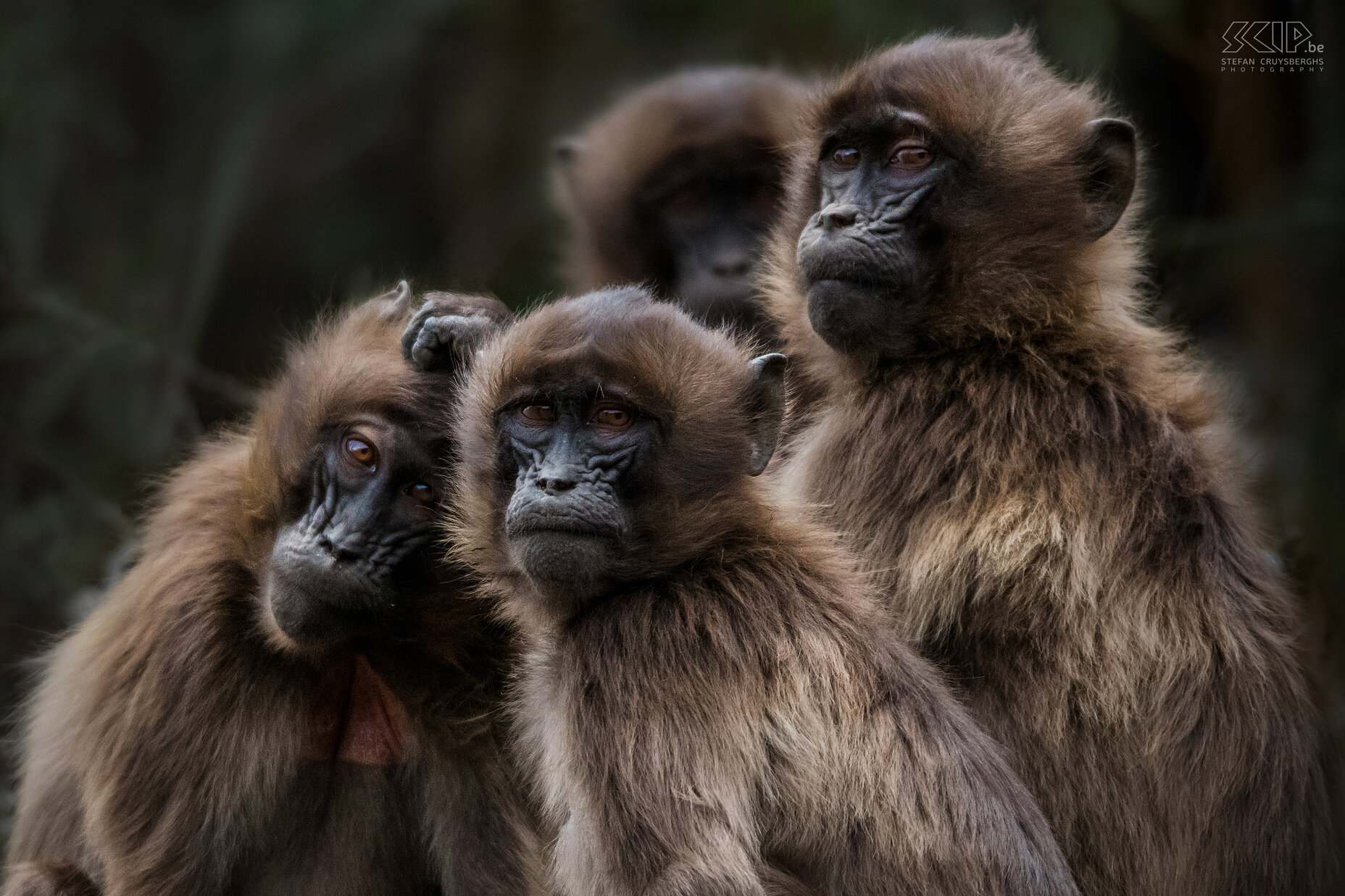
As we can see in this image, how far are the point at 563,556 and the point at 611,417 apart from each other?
429 millimetres

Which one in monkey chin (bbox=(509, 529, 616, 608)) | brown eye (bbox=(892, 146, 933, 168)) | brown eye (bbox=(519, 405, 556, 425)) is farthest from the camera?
brown eye (bbox=(892, 146, 933, 168))

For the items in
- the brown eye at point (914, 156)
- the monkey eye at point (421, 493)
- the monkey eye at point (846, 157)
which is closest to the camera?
the monkey eye at point (421, 493)

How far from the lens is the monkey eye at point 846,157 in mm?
4738

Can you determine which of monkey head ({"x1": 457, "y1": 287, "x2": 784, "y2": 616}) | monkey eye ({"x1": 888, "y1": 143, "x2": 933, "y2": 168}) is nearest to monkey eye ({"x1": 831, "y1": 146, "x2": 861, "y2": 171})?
monkey eye ({"x1": 888, "y1": 143, "x2": 933, "y2": 168})

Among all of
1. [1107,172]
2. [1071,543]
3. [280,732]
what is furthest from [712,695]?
[1107,172]

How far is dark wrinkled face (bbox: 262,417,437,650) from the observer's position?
3.93 meters

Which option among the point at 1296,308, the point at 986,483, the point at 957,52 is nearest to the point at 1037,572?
the point at 986,483

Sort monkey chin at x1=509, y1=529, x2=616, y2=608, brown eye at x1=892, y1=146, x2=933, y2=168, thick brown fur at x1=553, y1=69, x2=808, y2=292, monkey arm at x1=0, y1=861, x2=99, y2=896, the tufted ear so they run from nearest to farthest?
monkey chin at x1=509, y1=529, x2=616, y2=608 → monkey arm at x1=0, y1=861, x2=99, y2=896 → brown eye at x1=892, y1=146, x2=933, y2=168 → thick brown fur at x1=553, y1=69, x2=808, y2=292 → the tufted ear

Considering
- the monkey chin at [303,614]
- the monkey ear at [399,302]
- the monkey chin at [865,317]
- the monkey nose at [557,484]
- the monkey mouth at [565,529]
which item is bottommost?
the monkey chin at [303,614]

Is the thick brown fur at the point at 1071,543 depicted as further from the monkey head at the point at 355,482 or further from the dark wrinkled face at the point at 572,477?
the monkey head at the point at 355,482

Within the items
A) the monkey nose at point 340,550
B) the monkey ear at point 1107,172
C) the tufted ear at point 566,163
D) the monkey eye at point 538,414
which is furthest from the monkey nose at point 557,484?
the tufted ear at point 566,163

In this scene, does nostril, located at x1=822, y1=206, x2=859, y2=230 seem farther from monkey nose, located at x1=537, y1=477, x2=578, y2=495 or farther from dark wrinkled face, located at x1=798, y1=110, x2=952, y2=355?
monkey nose, located at x1=537, y1=477, x2=578, y2=495

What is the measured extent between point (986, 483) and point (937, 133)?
112 cm

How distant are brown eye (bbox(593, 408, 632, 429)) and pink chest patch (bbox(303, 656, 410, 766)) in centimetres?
109
